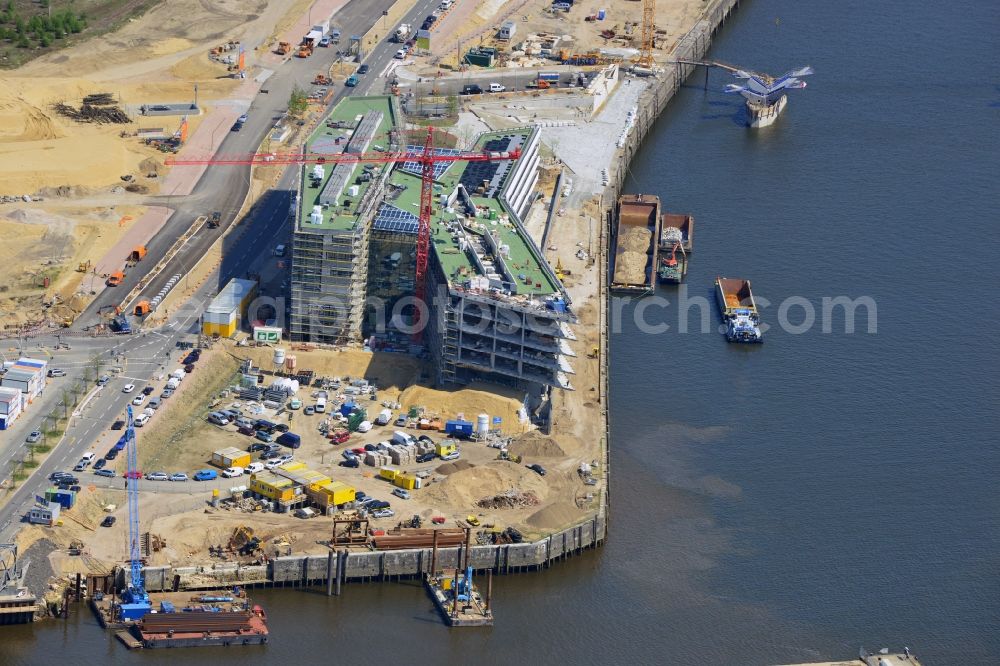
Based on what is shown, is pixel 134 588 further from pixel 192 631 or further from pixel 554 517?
pixel 554 517

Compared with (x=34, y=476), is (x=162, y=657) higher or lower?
lower

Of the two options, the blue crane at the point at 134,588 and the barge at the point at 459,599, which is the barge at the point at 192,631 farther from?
the barge at the point at 459,599

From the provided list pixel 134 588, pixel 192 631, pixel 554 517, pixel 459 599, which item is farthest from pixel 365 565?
pixel 134 588

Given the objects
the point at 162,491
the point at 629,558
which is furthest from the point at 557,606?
the point at 162,491

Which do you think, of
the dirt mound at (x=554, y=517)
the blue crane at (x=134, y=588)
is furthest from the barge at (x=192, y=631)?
the dirt mound at (x=554, y=517)

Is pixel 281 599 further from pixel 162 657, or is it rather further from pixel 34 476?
pixel 34 476

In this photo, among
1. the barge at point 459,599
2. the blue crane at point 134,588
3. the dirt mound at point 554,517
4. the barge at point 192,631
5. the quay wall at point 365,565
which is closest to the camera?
the barge at point 192,631

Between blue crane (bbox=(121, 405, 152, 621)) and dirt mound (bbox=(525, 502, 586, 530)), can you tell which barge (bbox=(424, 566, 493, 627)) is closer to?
dirt mound (bbox=(525, 502, 586, 530))
